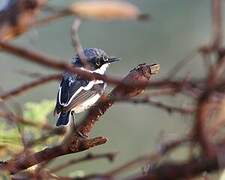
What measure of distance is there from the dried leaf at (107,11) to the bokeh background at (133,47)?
657cm

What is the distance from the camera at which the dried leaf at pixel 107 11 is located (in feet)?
2.15

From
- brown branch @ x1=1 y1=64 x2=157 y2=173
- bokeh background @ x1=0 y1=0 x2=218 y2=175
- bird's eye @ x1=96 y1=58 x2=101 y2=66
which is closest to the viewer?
brown branch @ x1=1 y1=64 x2=157 y2=173

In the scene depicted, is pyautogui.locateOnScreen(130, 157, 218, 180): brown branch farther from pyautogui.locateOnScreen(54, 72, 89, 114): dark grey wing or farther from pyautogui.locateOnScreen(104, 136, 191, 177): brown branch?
pyautogui.locateOnScreen(54, 72, 89, 114): dark grey wing

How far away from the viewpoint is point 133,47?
10328mm

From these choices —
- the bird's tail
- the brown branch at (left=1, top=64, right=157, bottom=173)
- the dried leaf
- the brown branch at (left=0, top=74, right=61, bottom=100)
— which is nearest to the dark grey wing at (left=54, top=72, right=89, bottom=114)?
the bird's tail

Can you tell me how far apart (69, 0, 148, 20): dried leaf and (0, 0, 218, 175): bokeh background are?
657cm

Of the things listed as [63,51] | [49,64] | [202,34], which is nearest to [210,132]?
[49,64]

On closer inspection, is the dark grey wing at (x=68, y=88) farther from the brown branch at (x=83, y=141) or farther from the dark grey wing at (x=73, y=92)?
the brown branch at (x=83, y=141)

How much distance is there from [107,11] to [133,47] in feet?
31.8

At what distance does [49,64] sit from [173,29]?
10.1 m

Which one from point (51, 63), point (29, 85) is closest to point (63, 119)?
point (29, 85)

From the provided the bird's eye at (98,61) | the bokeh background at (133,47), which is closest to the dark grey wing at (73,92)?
the bird's eye at (98,61)

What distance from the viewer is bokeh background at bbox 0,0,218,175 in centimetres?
804

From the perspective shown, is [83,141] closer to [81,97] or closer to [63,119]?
[63,119]
